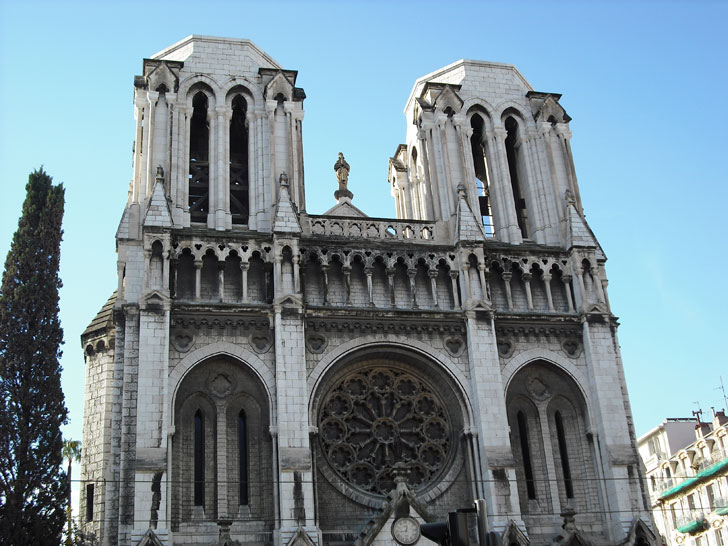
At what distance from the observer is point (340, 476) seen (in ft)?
89.8

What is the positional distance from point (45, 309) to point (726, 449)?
124ft

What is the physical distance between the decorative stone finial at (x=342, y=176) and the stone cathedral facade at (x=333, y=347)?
1.76m

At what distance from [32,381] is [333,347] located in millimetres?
8853

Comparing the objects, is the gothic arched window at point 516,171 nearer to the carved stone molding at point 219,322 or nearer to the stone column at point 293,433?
the stone column at point 293,433

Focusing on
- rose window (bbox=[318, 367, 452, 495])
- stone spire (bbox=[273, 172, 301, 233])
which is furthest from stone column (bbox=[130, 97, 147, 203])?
rose window (bbox=[318, 367, 452, 495])

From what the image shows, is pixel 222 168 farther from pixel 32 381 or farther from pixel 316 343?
pixel 32 381

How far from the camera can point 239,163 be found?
33.6 meters

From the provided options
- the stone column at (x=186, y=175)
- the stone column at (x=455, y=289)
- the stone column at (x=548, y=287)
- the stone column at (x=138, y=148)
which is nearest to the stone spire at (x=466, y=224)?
the stone column at (x=455, y=289)

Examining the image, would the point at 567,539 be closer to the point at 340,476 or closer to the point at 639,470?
the point at 639,470

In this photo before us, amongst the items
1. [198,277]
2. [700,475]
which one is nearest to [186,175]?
[198,277]

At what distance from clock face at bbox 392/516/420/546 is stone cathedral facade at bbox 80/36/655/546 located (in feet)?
0.13

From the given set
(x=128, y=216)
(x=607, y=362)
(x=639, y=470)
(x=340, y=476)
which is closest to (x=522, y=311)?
(x=607, y=362)

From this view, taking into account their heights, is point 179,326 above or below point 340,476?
above

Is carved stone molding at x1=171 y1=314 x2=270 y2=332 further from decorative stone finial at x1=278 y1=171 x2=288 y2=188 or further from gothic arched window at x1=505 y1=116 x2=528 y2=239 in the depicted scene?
gothic arched window at x1=505 y1=116 x2=528 y2=239
